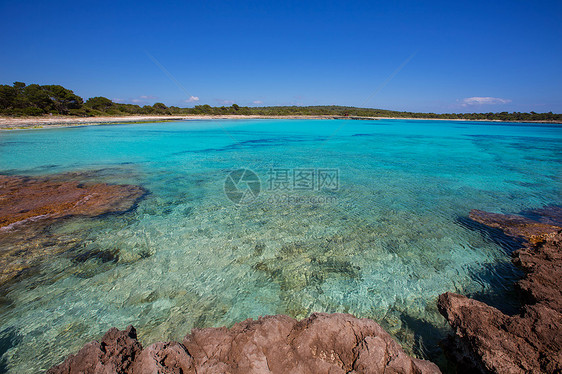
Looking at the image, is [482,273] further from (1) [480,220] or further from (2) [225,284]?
(2) [225,284]

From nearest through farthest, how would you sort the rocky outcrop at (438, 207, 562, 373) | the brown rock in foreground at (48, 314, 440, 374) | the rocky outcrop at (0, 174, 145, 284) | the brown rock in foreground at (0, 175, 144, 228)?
the brown rock in foreground at (48, 314, 440, 374), the rocky outcrop at (438, 207, 562, 373), the rocky outcrop at (0, 174, 145, 284), the brown rock in foreground at (0, 175, 144, 228)

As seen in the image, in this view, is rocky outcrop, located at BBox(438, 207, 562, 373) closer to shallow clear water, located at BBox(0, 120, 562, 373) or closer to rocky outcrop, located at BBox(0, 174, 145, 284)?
shallow clear water, located at BBox(0, 120, 562, 373)

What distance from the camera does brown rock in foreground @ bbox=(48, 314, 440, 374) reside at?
2.10 metres

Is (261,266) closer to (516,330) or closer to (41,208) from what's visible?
(516,330)

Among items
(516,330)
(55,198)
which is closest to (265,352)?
(516,330)

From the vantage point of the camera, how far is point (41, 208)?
676cm

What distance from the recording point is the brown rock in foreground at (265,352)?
2.10m

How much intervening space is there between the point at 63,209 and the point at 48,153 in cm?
1329

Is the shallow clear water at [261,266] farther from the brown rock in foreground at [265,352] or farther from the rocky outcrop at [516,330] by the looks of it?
the brown rock in foreground at [265,352]

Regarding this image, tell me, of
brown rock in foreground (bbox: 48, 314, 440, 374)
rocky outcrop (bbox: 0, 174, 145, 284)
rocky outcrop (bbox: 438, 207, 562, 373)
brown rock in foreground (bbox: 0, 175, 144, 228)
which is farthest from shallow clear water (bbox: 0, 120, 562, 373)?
brown rock in foreground (bbox: 48, 314, 440, 374)

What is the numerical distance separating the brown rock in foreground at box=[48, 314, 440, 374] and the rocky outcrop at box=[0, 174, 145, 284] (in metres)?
3.86

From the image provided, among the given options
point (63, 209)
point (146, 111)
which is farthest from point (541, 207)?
point (146, 111)

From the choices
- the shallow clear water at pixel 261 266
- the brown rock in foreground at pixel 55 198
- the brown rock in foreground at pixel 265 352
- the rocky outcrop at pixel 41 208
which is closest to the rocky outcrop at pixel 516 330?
the shallow clear water at pixel 261 266

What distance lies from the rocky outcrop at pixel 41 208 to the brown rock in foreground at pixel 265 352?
12.7 feet
